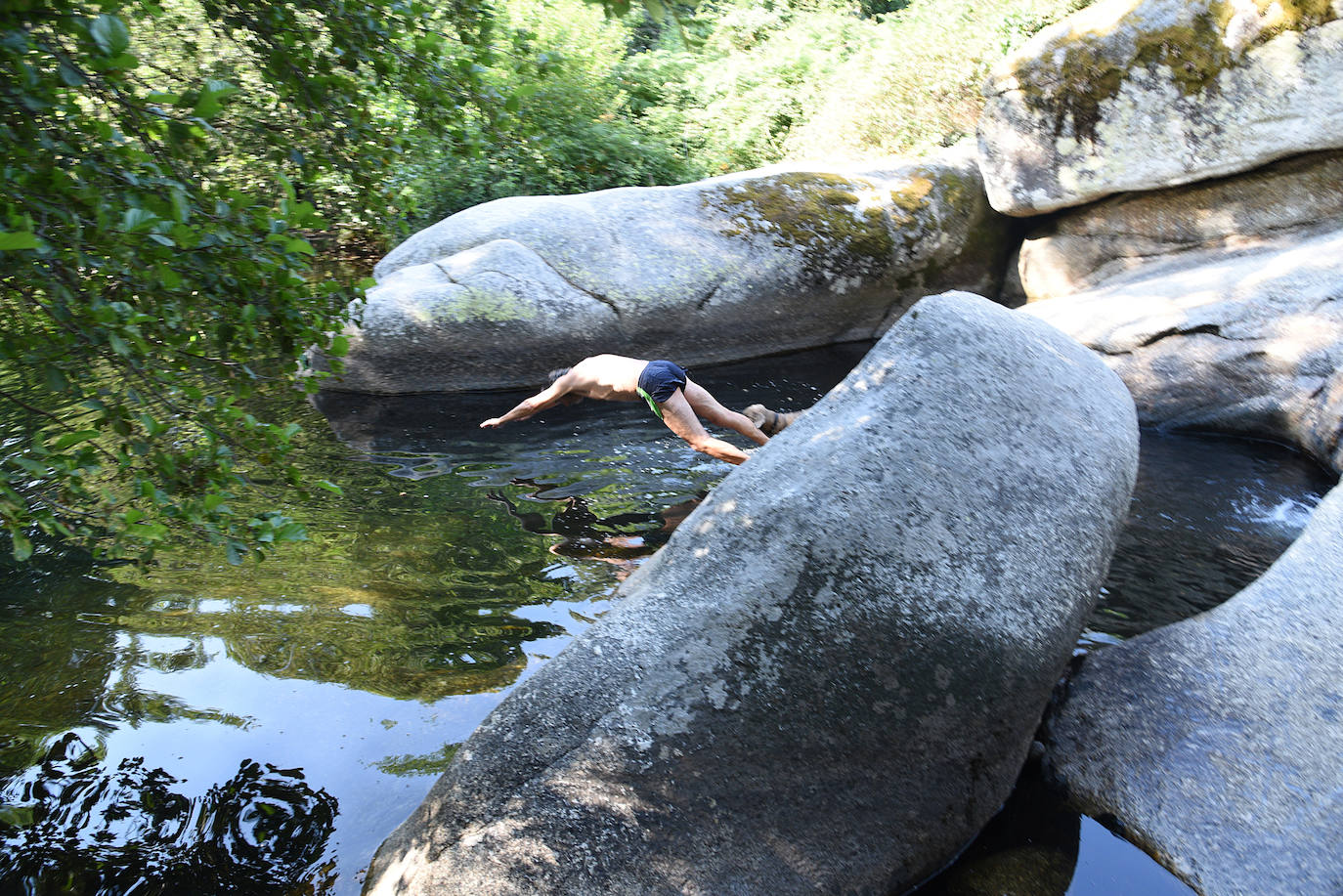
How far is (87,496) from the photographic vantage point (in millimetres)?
2721

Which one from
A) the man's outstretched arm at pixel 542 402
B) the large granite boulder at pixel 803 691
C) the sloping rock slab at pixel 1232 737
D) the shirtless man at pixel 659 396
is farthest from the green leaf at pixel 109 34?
the man's outstretched arm at pixel 542 402

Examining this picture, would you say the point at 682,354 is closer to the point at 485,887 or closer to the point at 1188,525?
the point at 1188,525

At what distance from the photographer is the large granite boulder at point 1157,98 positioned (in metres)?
8.02

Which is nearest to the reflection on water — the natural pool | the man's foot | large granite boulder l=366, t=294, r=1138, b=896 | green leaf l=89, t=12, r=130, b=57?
the natural pool

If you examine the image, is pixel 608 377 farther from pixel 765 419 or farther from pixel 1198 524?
pixel 1198 524

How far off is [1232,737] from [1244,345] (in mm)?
4634

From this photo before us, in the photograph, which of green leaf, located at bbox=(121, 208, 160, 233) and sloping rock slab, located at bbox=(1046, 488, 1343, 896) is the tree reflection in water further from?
sloping rock slab, located at bbox=(1046, 488, 1343, 896)

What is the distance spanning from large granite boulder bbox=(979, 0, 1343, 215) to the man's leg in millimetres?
4532

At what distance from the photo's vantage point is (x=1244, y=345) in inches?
277

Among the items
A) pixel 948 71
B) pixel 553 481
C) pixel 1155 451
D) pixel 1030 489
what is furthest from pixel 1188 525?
pixel 948 71

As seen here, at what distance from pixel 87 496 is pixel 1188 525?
5330 millimetres

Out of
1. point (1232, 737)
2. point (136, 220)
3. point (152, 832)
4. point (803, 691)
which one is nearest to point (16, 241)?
point (136, 220)

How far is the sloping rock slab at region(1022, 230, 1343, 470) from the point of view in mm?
6637

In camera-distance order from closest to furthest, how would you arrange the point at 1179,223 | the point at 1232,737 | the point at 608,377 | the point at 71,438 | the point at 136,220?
the point at 136,220 < the point at 71,438 < the point at 1232,737 < the point at 608,377 < the point at 1179,223
